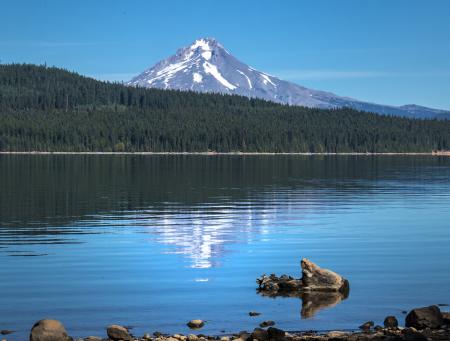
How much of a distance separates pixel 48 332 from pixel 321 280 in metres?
13.2

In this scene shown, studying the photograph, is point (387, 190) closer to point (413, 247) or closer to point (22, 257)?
point (413, 247)

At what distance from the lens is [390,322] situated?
1162 inches

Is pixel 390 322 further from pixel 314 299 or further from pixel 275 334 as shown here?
pixel 314 299

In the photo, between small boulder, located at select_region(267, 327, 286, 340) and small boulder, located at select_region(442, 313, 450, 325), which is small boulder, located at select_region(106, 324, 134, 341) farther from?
small boulder, located at select_region(442, 313, 450, 325)

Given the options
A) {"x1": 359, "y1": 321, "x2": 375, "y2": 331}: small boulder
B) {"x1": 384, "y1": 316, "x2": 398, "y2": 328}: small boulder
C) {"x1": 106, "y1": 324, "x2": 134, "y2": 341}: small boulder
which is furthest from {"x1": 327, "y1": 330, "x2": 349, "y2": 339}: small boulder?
{"x1": 106, "y1": 324, "x2": 134, "y2": 341}: small boulder

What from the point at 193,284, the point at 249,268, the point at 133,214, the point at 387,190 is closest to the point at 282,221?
the point at 133,214

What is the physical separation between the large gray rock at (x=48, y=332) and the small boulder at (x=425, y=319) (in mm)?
11219

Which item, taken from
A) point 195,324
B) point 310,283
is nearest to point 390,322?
point 195,324

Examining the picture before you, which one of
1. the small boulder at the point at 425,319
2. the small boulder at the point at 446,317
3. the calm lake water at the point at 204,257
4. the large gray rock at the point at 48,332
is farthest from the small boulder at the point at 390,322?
the large gray rock at the point at 48,332

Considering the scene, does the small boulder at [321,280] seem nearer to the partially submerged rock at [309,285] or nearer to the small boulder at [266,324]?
the partially submerged rock at [309,285]

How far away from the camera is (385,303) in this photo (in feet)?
110

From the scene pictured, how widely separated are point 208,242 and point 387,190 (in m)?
56.2

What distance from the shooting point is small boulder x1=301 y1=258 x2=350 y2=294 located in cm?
3569

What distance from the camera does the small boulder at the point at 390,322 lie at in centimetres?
2944
